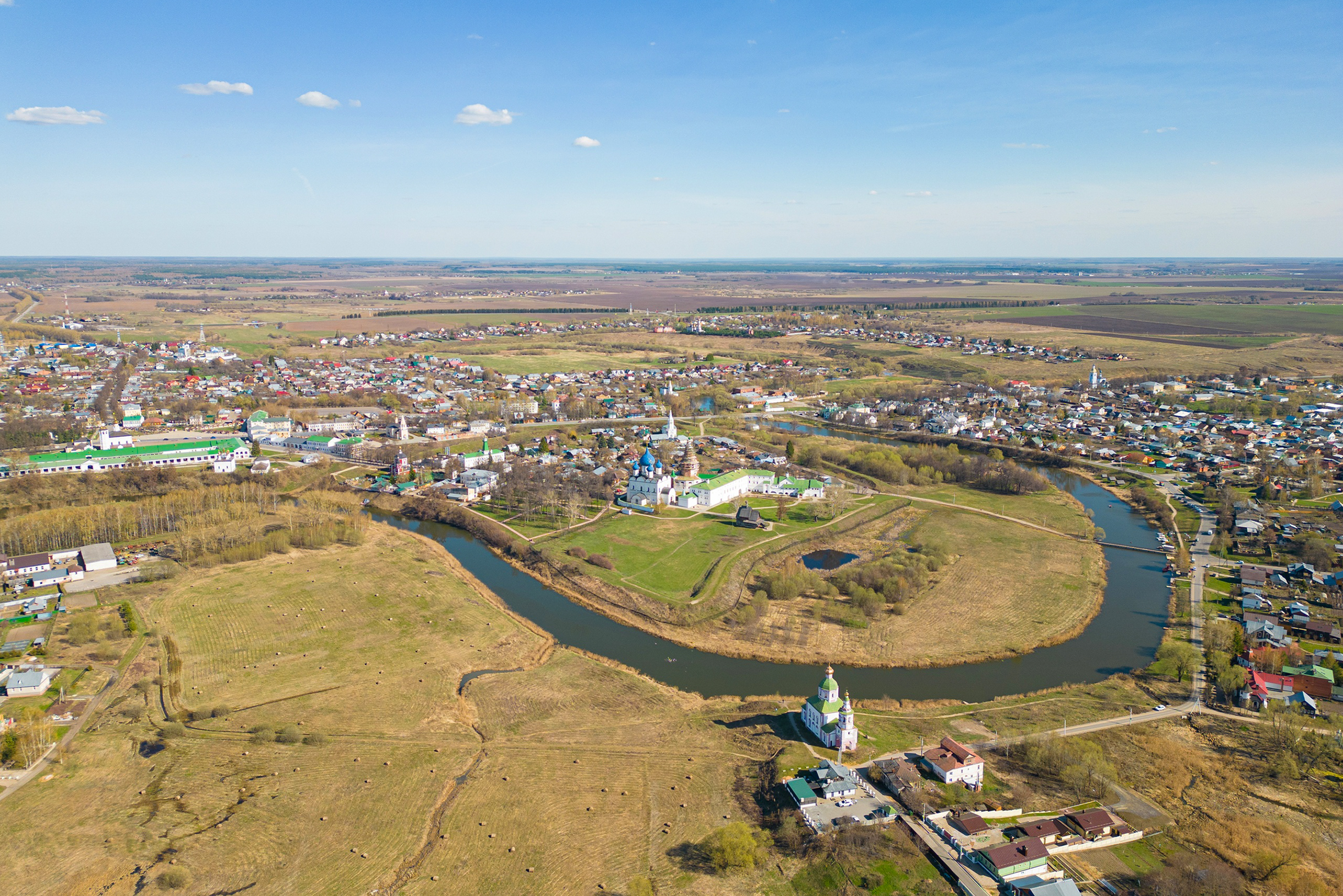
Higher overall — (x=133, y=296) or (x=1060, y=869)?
(x=133, y=296)

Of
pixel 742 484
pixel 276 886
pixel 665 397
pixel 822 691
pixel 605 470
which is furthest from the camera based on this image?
pixel 665 397

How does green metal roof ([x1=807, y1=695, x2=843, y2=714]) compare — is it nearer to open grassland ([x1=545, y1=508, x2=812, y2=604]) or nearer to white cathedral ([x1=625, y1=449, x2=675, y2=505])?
open grassland ([x1=545, y1=508, x2=812, y2=604])

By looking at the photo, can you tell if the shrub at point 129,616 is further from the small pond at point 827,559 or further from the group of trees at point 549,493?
the small pond at point 827,559

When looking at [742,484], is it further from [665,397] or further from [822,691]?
[665,397]

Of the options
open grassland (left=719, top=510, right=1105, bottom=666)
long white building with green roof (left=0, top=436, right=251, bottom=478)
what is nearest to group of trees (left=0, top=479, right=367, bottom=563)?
long white building with green roof (left=0, top=436, right=251, bottom=478)

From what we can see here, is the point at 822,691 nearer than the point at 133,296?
Yes

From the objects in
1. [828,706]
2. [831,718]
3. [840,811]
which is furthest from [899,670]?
[840,811]

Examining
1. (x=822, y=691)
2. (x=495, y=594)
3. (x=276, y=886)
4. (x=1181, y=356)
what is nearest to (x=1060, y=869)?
(x=822, y=691)

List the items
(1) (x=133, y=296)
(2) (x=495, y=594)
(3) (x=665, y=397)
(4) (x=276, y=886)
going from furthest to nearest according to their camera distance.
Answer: (1) (x=133, y=296) < (3) (x=665, y=397) < (2) (x=495, y=594) < (4) (x=276, y=886)
